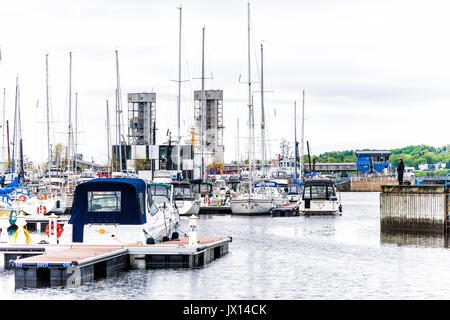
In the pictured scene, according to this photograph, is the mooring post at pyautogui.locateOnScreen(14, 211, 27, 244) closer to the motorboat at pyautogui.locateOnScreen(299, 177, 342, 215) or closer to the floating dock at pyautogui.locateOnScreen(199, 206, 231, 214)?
the motorboat at pyautogui.locateOnScreen(299, 177, 342, 215)

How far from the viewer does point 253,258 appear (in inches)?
1476

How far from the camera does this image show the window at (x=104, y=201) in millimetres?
33000

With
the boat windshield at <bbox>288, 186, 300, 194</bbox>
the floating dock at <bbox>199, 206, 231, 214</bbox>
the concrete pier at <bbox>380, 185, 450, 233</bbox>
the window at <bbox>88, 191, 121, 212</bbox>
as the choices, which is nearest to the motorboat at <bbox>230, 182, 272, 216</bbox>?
the floating dock at <bbox>199, 206, 231, 214</bbox>

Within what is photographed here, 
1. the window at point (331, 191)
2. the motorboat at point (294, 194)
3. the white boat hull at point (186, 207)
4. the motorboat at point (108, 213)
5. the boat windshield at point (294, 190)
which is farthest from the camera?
the boat windshield at point (294, 190)

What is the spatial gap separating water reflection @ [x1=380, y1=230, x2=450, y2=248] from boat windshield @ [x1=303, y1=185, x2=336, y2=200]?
24.2 metres

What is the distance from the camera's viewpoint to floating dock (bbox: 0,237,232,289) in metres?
26.6

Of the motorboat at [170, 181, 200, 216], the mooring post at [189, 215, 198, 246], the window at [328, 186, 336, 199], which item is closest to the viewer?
the mooring post at [189, 215, 198, 246]

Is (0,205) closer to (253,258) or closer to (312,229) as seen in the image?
(312,229)

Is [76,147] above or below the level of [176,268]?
above

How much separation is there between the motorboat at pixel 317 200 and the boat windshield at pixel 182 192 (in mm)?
10684

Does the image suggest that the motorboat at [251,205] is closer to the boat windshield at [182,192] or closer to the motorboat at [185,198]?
the motorboat at [185,198]

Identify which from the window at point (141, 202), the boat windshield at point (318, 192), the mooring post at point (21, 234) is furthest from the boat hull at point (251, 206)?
the mooring post at point (21, 234)
